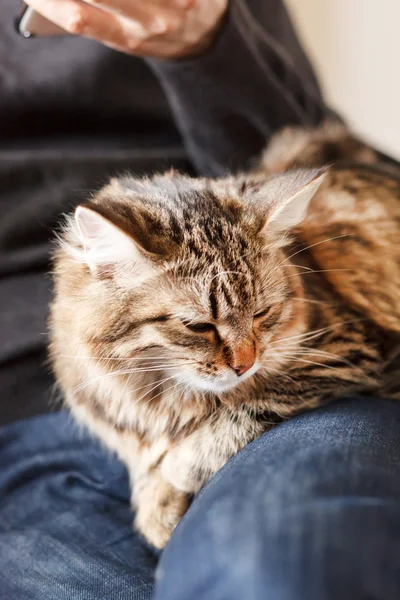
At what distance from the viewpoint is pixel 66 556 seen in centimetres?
91

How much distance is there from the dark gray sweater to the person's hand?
0.03 metres

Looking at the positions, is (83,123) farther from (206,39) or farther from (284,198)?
(284,198)

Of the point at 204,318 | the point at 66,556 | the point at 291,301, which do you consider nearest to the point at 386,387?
the point at 291,301

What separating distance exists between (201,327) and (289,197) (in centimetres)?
23

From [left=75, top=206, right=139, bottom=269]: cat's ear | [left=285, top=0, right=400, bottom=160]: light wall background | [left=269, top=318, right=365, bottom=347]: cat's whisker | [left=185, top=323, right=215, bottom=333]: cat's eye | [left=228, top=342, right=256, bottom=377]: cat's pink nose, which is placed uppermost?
[left=75, top=206, right=139, bottom=269]: cat's ear

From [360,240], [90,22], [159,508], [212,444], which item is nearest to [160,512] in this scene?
[159,508]

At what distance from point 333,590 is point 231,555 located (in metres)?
0.11

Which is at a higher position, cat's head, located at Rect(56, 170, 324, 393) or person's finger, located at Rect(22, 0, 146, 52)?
person's finger, located at Rect(22, 0, 146, 52)

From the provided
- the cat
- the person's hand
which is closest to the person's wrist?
the person's hand

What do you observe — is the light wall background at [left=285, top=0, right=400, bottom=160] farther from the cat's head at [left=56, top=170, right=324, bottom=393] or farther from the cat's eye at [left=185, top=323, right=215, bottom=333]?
the cat's eye at [left=185, top=323, right=215, bottom=333]

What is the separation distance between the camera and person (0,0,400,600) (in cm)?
60

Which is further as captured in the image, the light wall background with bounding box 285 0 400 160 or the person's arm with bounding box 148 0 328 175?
the light wall background with bounding box 285 0 400 160

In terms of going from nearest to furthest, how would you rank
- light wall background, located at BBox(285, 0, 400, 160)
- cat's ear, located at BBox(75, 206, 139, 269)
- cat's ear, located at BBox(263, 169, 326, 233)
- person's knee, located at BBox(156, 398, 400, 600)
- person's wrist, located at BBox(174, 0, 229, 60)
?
person's knee, located at BBox(156, 398, 400, 600), cat's ear, located at BBox(75, 206, 139, 269), cat's ear, located at BBox(263, 169, 326, 233), person's wrist, located at BBox(174, 0, 229, 60), light wall background, located at BBox(285, 0, 400, 160)

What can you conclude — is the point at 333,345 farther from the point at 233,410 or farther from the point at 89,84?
the point at 89,84
